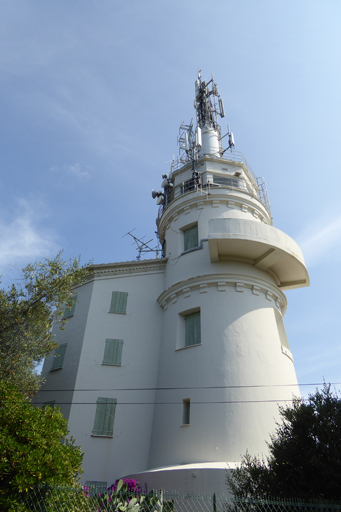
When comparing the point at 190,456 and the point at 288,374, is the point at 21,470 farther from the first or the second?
the point at 288,374

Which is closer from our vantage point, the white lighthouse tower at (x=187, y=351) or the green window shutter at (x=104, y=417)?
the white lighthouse tower at (x=187, y=351)

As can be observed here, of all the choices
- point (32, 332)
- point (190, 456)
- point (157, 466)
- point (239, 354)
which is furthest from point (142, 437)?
point (32, 332)

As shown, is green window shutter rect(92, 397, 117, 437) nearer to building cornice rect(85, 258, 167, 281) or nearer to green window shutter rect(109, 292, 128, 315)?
green window shutter rect(109, 292, 128, 315)

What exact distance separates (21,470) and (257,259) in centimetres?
1298

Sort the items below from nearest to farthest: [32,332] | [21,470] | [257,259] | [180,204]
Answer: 1. [21,470]
2. [32,332]
3. [257,259]
4. [180,204]

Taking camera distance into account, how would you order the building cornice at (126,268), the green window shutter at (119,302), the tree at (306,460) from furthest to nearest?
the building cornice at (126,268)
the green window shutter at (119,302)
the tree at (306,460)

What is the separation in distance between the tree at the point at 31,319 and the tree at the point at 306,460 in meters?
7.50

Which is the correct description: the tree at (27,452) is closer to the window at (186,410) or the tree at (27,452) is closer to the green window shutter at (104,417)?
the green window shutter at (104,417)

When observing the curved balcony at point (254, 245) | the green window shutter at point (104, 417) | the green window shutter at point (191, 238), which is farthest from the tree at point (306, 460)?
the green window shutter at point (191, 238)

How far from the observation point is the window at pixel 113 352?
55.9 feet

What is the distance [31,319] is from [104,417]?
5545 millimetres

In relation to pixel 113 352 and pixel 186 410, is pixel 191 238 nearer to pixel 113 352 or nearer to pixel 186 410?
pixel 113 352

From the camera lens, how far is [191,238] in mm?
19688

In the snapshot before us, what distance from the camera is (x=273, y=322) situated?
16.6 meters
